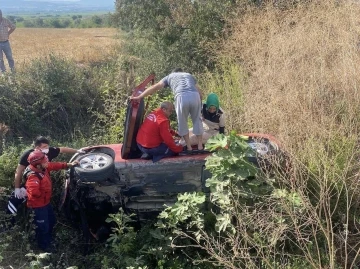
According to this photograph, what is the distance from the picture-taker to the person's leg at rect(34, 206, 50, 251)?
5.23 metres

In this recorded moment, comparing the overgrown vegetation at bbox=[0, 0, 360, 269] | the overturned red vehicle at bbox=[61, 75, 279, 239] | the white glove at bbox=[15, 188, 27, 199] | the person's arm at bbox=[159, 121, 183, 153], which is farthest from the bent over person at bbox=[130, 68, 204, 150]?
the white glove at bbox=[15, 188, 27, 199]

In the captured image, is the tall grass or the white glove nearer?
the tall grass

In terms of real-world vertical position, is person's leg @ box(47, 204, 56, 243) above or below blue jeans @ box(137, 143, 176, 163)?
below

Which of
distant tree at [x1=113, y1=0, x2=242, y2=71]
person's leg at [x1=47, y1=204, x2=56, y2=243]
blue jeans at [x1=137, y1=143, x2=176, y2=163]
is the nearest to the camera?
blue jeans at [x1=137, y1=143, x2=176, y2=163]

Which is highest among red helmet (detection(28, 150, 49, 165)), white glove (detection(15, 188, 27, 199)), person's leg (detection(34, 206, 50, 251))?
red helmet (detection(28, 150, 49, 165))

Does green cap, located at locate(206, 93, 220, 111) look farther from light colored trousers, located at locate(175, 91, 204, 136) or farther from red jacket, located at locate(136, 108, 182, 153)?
red jacket, located at locate(136, 108, 182, 153)

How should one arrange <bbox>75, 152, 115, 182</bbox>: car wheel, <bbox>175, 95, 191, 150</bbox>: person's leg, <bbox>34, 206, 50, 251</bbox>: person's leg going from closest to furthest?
<bbox>75, 152, 115, 182</bbox>: car wheel < <bbox>34, 206, 50, 251</bbox>: person's leg < <bbox>175, 95, 191, 150</bbox>: person's leg

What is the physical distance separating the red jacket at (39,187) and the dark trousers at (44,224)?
9 centimetres

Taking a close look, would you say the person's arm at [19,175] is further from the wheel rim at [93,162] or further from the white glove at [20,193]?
the wheel rim at [93,162]

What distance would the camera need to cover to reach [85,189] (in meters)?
5.11

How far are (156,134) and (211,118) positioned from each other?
1.05 m

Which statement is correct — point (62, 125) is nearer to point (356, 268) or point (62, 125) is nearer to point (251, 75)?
point (251, 75)

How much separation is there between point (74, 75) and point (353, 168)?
6.06 meters

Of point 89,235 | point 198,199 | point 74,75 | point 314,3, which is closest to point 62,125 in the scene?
point 74,75
